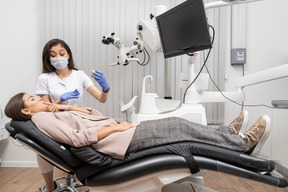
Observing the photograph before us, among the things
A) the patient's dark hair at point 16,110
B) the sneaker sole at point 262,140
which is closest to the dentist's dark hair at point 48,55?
the patient's dark hair at point 16,110

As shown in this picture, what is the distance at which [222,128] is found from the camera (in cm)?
122

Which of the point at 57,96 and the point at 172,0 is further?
the point at 172,0

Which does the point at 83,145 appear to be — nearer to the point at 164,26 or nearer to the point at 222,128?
the point at 222,128

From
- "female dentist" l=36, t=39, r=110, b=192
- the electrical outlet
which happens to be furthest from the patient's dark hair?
the electrical outlet

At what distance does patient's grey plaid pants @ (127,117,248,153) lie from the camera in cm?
100

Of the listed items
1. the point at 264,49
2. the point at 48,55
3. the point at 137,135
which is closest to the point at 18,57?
the point at 48,55

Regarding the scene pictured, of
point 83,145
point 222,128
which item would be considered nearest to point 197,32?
point 222,128

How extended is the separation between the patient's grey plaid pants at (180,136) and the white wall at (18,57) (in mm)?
1894

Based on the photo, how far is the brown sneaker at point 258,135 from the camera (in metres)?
1.03

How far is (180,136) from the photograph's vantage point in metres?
1.01

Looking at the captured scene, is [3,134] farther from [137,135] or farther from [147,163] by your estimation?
[147,163]

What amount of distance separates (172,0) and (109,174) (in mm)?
2031

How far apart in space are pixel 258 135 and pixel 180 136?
14.7 inches

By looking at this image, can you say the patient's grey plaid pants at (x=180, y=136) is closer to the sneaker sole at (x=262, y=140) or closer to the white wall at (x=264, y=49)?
the sneaker sole at (x=262, y=140)
